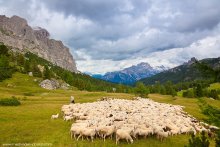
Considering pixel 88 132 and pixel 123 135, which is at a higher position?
pixel 88 132

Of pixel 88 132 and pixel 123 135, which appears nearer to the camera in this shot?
pixel 123 135

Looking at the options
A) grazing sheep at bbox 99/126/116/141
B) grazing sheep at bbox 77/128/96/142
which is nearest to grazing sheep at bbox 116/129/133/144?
grazing sheep at bbox 99/126/116/141

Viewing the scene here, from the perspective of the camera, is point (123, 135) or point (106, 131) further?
point (106, 131)

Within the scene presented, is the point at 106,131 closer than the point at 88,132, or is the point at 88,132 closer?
the point at 88,132

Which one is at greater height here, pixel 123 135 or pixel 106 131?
pixel 106 131

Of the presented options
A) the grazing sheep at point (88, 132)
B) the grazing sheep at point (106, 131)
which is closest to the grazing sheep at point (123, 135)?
the grazing sheep at point (106, 131)

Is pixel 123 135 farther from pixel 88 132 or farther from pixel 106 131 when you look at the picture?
pixel 88 132

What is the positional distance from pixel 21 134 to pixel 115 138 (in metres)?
9.17

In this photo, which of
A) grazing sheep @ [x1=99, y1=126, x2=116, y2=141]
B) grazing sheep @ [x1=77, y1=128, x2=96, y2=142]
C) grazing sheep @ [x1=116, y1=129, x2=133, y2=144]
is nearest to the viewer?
grazing sheep @ [x1=116, y1=129, x2=133, y2=144]

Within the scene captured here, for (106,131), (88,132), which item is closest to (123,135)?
(106,131)

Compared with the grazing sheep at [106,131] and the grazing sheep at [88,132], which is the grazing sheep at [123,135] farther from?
the grazing sheep at [88,132]

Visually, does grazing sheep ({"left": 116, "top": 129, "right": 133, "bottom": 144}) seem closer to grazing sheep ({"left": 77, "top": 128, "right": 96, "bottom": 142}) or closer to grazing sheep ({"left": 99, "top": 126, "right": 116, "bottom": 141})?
grazing sheep ({"left": 99, "top": 126, "right": 116, "bottom": 141})

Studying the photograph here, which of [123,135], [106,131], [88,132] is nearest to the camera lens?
[123,135]

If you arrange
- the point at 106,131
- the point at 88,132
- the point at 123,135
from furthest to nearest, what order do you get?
the point at 106,131, the point at 88,132, the point at 123,135
